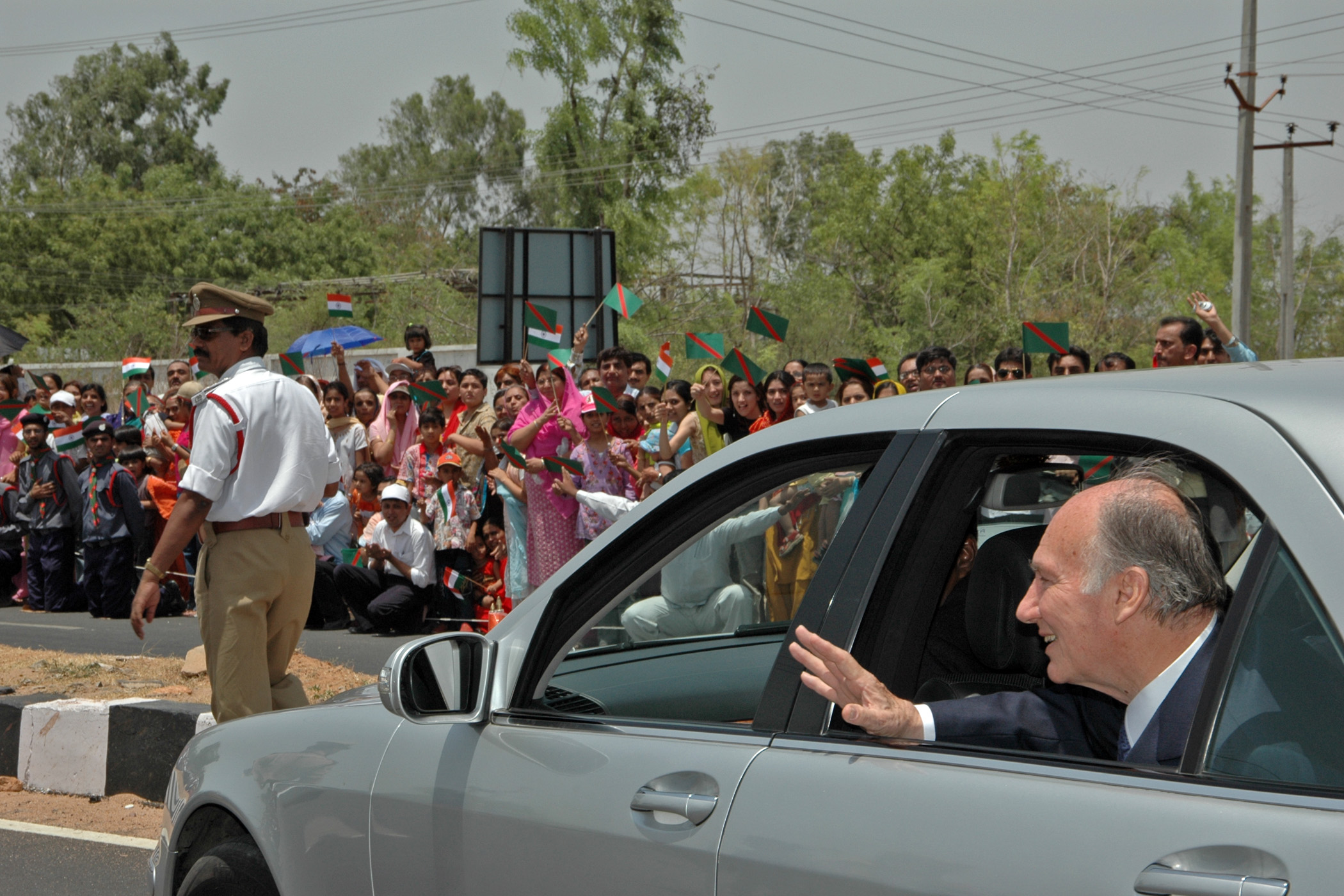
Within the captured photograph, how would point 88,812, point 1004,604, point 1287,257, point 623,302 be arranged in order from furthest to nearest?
point 1287,257, point 623,302, point 88,812, point 1004,604

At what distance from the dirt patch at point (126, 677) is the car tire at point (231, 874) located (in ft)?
11.8

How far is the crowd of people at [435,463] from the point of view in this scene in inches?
356

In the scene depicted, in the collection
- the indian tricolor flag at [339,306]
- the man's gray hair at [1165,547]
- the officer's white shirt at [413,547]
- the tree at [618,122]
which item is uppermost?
the tree at [618,122]

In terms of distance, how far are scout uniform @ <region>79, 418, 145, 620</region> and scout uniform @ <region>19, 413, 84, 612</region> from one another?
567mm

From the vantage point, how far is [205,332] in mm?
5129

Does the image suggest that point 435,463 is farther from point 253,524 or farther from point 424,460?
point 253,524

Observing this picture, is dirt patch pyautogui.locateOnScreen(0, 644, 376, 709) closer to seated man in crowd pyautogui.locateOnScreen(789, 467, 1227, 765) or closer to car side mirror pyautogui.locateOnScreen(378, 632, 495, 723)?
car side mirror pyautogui.locateOnScreen(378, 632, 495, 723)

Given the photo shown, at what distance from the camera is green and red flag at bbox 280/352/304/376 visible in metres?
12.3

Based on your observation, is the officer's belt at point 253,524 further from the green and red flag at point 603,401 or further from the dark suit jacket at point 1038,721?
the green and red flag at point 603,401

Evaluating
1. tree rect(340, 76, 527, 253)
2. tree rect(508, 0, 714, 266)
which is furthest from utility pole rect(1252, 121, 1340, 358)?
tree rect(340, 76, 527, 253)

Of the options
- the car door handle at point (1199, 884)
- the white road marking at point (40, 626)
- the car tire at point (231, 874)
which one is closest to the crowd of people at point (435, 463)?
the white road marking at point (40, 626)

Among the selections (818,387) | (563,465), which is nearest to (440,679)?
(563,465)

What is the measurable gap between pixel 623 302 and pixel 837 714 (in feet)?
32.9

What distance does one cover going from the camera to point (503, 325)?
50.8 ft
